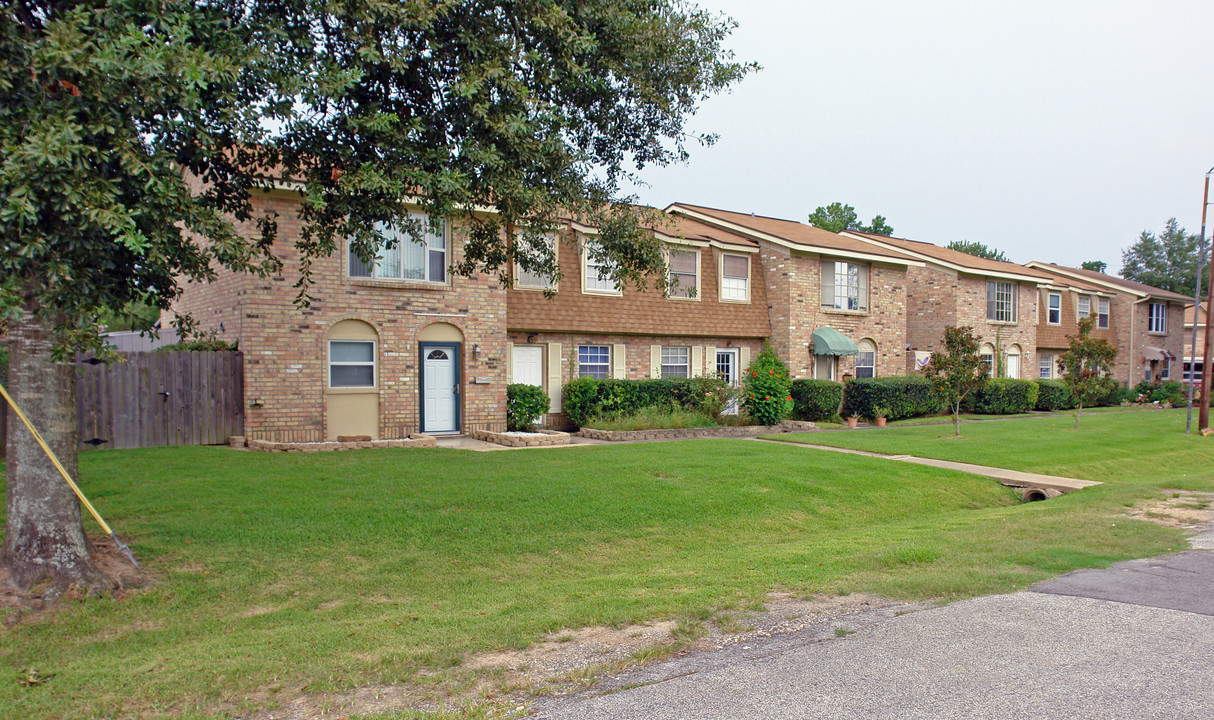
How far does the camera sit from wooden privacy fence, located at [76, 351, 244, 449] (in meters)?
15.0

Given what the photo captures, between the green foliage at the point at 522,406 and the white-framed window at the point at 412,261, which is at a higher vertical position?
the white-framed window at the point at 412,261

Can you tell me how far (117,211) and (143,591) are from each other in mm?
3620

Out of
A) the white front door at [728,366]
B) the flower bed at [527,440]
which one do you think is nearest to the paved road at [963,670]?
the flower bed at [527,440]

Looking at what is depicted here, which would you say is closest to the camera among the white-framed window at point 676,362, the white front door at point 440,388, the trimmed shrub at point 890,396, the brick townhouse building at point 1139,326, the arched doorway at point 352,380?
the arched doorway at point 352,380

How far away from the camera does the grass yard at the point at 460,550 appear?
5.59m

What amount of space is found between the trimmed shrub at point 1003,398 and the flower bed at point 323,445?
22.6 m

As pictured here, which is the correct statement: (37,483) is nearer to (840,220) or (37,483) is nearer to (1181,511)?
(1181,511)

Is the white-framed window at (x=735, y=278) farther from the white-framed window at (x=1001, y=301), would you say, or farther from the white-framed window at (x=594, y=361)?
the white-framed window at (x=1001, y=301)

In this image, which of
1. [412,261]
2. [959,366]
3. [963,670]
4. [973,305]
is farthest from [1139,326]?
[963,670]

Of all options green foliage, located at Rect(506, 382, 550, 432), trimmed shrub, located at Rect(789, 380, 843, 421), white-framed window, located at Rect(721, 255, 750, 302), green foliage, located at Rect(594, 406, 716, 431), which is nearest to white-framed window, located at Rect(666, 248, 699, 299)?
white-framed window, located at Rect(721, 255, 750, 302)

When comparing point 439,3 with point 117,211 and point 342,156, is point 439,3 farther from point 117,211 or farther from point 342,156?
point 117,211

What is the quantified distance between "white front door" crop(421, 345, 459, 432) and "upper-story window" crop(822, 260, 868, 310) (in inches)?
534

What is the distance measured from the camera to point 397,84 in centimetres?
916

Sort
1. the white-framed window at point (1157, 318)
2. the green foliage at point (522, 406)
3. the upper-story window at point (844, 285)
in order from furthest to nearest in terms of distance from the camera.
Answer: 1. the white-framed window at point (1157, 318)
2. the upper-story window at point (844, 285)
3. the green foliage at point (522, 406)
